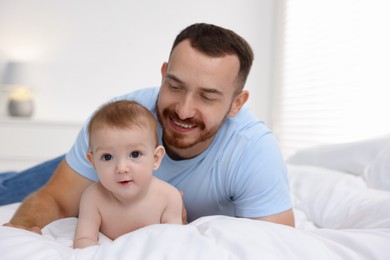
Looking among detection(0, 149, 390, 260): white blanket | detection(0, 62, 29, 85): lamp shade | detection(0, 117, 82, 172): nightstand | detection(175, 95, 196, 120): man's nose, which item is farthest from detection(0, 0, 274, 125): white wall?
detection(0, 149, 390, 260): white blanket

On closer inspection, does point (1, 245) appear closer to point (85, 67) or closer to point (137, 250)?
point (137, 250)

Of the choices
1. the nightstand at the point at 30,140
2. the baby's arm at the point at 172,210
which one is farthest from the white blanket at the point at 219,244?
the nightstand at the point at 30,140

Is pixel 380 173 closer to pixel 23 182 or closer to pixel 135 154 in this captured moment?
pixel 135 154

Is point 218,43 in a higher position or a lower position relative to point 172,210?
higher

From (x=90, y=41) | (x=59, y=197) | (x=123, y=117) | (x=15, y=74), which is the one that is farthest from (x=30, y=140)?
(x=123, y=117)

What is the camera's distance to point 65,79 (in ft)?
13.3

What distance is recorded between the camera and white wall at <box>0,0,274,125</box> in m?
4.00

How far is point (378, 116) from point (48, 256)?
7.82 ft

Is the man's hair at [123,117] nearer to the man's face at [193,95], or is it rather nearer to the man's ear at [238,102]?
the man's face at [193,95]

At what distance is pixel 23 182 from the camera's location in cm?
196

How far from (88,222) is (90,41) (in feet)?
10.7

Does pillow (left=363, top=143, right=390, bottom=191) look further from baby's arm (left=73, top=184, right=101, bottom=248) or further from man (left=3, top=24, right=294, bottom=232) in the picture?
baby's arm (left=73, top=184, right=101, bottom=248)

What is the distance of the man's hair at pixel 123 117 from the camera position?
41.5 inches

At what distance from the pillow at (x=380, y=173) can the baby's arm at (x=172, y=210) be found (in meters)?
0.82
